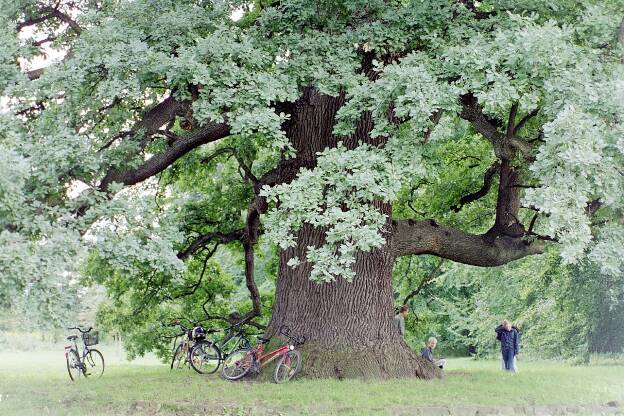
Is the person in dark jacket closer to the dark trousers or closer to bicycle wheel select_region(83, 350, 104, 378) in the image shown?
the dark trousers

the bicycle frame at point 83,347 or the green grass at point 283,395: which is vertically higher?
the bicycle frame at point 83,347

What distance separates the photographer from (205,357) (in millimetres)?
14250

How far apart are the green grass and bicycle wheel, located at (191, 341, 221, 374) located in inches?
38.2

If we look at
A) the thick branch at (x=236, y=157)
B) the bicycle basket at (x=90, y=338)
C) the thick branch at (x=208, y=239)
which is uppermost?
the thick branch at (x=236, y=157)

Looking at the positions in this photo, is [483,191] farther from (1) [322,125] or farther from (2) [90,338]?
(2) [90,338]

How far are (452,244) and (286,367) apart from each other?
13.2 feet

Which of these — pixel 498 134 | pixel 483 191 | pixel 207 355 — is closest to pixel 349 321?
pixel 207 355

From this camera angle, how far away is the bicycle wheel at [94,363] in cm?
1501

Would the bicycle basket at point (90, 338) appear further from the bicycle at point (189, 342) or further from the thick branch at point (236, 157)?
the thick branch at point (236, 157)

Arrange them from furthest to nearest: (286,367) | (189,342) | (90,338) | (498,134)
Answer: (189,342), (90,338), (286,367), (498,134)

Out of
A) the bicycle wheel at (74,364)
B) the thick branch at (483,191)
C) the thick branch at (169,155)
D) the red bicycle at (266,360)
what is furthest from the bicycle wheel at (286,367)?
the thick branch at (483,191)

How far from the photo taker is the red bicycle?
476 inches

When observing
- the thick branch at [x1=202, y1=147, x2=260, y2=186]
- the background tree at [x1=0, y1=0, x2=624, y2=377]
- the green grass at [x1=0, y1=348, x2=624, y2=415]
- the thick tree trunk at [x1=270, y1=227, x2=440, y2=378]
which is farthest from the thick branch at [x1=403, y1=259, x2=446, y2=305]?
the green grass at [x1=0, y1=348, x2=624, y2=415]

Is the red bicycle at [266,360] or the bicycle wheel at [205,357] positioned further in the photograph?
the bicycle wheel at [205,357]
